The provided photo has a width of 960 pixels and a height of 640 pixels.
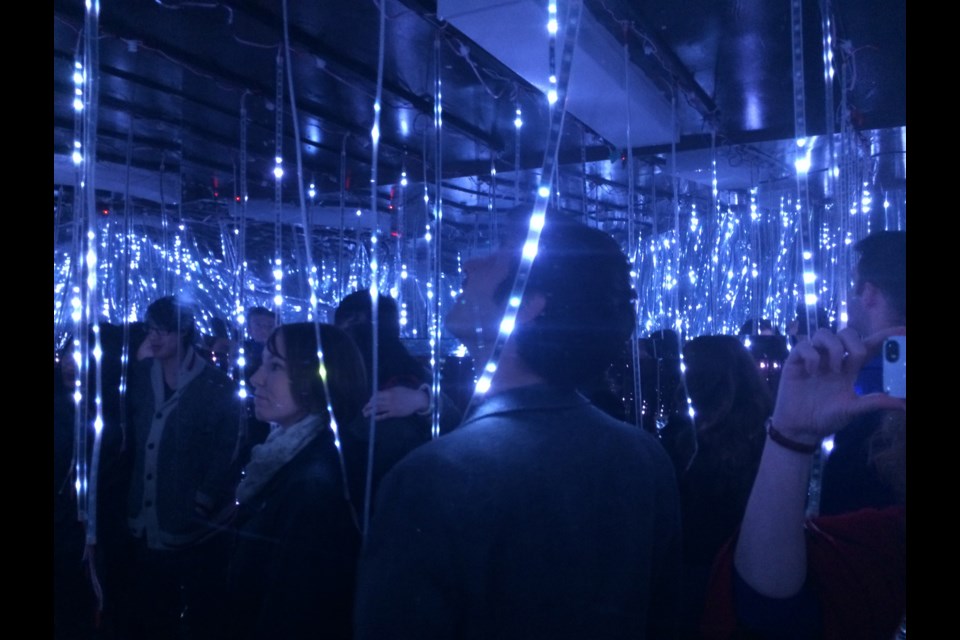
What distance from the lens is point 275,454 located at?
1595 millimetres

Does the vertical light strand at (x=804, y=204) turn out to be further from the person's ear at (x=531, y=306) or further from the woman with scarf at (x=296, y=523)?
the woman with scarf at (x=296, y=523)

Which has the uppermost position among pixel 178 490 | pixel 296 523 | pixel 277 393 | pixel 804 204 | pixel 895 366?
pixel 804 204

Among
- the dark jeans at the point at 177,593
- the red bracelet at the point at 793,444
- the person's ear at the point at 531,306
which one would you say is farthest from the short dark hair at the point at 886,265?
the dark jeans at the point at 177,593

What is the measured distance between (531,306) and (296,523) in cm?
79

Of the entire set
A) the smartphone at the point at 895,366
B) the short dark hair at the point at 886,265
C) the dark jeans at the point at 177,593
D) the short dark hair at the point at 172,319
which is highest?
the short dark hair at the point at 886,265

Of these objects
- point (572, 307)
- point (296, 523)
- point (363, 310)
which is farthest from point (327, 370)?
point (572, 307)

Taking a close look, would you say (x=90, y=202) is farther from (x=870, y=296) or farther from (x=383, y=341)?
(x=870, y=296)

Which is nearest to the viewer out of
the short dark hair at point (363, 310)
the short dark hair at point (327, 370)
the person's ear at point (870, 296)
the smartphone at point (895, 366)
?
the smartphone at point (895, 366)

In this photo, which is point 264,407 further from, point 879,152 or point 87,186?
point 879,152

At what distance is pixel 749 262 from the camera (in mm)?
6281

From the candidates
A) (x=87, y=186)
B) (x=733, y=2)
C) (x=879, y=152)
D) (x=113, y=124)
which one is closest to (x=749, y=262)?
(x=879, y=152)

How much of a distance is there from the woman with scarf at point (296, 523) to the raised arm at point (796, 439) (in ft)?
2.93

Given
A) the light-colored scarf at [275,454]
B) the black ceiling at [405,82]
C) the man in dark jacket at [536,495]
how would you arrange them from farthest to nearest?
the black ceiling at [405,82]
the light-colored scarf at [275,454]
the man in dark jacket at [536,495]

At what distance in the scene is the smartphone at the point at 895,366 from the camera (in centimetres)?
94
